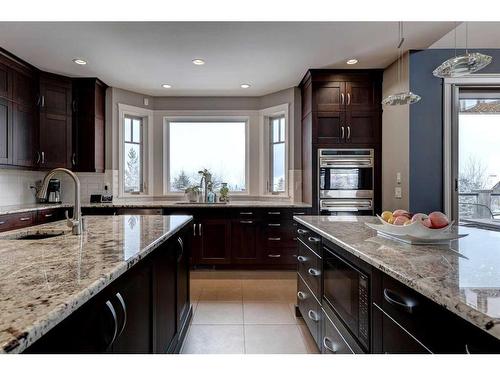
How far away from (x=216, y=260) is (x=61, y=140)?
2.70 metres

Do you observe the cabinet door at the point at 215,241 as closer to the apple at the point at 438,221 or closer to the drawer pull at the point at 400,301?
the apple at the point at 438,221

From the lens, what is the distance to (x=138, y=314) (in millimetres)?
1265

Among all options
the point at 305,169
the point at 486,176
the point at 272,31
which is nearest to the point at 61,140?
the point at 272,31

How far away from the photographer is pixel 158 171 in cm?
482

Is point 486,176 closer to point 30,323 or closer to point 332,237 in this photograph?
point 332,237

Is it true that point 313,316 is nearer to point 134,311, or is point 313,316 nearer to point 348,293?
point 348,293

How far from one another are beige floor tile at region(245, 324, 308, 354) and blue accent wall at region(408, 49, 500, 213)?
1.99 metres

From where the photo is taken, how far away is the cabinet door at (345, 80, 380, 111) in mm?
3840

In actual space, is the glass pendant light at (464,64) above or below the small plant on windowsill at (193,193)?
above

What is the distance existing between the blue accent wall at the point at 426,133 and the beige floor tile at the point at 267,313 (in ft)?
6.01

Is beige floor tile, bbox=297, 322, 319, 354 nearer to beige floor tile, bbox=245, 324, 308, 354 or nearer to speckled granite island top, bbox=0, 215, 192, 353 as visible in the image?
beige floor tile, bbox=245, 324, 308, 354

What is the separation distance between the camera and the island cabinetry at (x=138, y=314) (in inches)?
30.2

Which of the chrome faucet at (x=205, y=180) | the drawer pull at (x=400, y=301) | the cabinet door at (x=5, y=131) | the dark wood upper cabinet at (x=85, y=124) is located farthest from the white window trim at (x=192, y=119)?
the drawer pull at (x=400, y=301)

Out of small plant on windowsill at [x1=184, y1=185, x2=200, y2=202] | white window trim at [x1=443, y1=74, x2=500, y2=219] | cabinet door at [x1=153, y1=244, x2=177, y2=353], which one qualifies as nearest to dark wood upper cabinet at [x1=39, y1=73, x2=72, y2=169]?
small plant on windowsill at [x1=184, y1=185, x2=200, y2=202]
